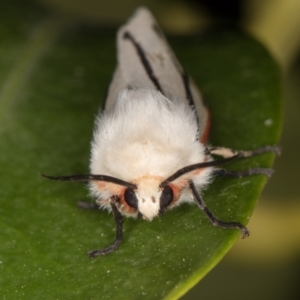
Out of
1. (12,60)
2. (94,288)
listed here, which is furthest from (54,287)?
(12,60)

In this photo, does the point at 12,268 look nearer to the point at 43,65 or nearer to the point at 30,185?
the point at 30,185

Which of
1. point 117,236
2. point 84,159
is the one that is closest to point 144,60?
point 84,159

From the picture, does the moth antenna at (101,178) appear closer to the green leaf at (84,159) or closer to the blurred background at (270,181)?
the green leaf at (84,159)

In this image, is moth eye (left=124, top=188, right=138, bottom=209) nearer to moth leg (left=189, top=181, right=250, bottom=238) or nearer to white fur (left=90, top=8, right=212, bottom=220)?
white fur (left=90, top=8, right=212, bottom=220)

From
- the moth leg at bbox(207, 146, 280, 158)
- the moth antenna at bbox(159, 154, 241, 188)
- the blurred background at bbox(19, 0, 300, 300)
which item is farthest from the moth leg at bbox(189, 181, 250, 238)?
the blurred background at bbox(19, 0, 300, 300)

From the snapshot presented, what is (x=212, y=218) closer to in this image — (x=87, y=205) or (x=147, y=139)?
(x=147, y=139)

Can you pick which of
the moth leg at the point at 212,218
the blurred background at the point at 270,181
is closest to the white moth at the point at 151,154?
the moth leg at the point at 212,218
